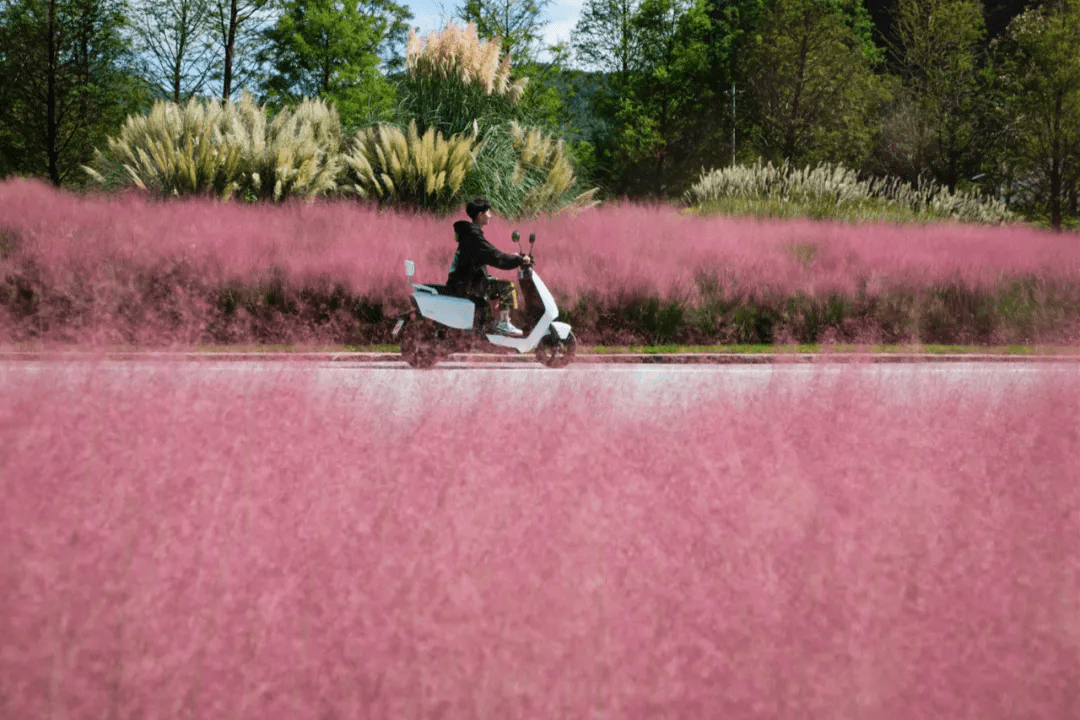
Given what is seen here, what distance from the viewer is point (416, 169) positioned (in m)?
15.8

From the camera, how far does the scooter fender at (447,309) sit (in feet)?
28.5

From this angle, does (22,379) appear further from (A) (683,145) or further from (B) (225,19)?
(A) (683,145)

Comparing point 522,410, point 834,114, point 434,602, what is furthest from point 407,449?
point 834,114

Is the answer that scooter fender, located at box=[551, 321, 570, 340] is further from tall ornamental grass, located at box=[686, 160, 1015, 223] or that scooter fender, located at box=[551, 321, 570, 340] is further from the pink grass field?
tall ornamental grass, located at box=[686, 160, 1015, 223]

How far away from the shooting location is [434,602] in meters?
1.72

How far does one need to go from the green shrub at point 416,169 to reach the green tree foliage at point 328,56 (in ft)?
62.2

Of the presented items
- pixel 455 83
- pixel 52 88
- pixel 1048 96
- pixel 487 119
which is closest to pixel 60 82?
pixel 52 88

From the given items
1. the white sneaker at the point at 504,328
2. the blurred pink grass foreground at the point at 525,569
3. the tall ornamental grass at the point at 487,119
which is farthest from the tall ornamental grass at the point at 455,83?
the blurred pink grass foreground at the point at 525,569

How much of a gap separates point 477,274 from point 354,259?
2.99 metres

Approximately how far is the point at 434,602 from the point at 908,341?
10884mm

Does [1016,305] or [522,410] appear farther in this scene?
[1016,305]

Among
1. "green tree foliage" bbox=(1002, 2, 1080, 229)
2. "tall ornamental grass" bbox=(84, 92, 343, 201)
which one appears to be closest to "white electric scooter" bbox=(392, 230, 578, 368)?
"tall ornamental grass" bbox=(84, 92, 343, 201)

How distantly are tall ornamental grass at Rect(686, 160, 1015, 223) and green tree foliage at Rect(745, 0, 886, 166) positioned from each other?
943 cm

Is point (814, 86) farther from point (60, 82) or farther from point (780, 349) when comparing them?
point (60, 82)
